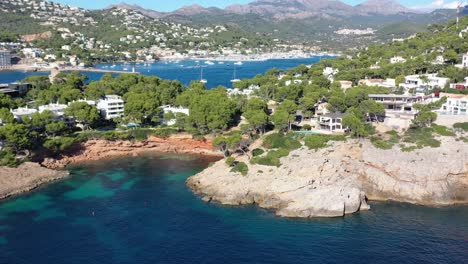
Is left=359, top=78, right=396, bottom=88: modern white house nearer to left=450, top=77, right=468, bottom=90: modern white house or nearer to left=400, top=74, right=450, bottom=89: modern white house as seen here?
left=400, top=74, right=450, bottom=89: modern white house

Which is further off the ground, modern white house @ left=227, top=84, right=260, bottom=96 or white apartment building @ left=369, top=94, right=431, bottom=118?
white apartment building @ left=369, top=94, right=431, bottom=118

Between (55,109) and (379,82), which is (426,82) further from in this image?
(55,109)

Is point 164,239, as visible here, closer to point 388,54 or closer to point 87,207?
point 87,207

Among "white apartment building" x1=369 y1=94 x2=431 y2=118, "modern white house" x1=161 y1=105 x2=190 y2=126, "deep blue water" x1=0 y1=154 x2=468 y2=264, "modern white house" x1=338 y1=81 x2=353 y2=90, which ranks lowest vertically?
"deep blue water" x1=0 y1=154 x2=468 y2=264

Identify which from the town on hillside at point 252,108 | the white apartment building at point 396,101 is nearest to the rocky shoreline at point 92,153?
the town on hillside at point 252,108

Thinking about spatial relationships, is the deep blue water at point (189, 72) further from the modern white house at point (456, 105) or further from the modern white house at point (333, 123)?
the modern white house at point (456, 105)

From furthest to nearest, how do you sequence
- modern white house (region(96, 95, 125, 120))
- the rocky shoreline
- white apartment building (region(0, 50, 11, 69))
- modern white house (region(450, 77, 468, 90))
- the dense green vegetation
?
white apartment building (region(0, 50, 11, 69)), modern white house (region(96, 95, 125, 120)), modern white house (region(450, 77, 468, 90)), the dense green vegetation, the rocky shoreline

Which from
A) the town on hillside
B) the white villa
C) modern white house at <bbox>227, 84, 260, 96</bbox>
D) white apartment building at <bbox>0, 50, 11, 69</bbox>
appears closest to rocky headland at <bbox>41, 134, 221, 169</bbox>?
the town on hillside
